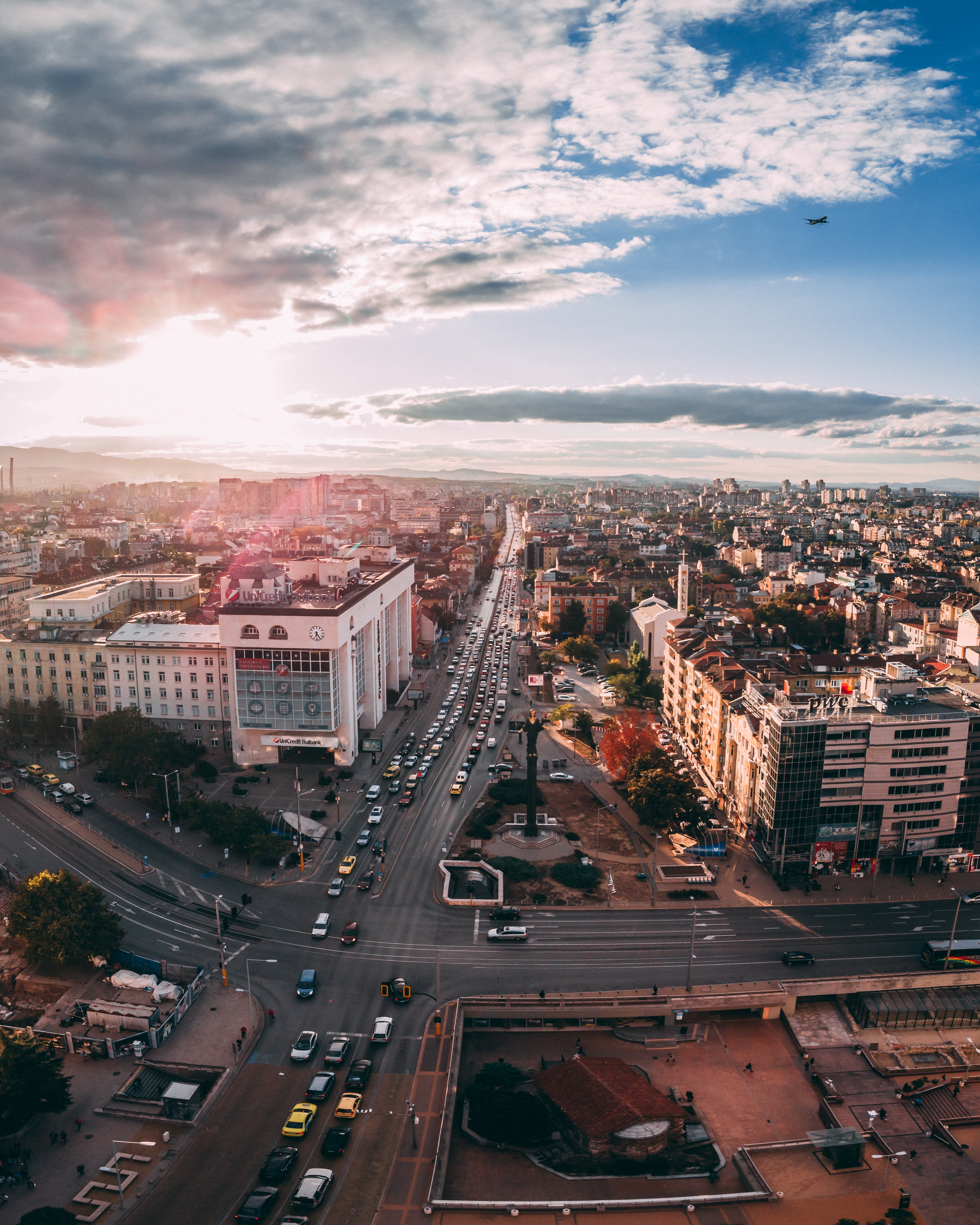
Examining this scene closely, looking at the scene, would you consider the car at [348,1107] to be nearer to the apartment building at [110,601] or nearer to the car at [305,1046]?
the car at [305,1046]

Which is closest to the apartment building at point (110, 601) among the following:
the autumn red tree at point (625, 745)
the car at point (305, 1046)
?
the autumn red tree at point (625, 745)

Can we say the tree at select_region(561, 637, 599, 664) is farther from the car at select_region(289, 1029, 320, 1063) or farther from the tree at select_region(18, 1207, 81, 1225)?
the tree at select_region(18, 1207, 81, 1225)

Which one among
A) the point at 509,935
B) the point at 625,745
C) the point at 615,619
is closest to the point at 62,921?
the point at 509,935

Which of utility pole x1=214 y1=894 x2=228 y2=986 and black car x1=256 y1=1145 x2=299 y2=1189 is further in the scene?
utility pole x1=214 y1=894 x2=228 y2=986

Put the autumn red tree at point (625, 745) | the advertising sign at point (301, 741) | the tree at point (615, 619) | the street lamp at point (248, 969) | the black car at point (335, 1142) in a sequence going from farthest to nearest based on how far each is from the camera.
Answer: the tree at point (615, 619) → the advertising sign at point (301, 741) → the autumn red tree at point (625, 745) → the street lamp at point (248, 969) → the black car at point (335, 1142)

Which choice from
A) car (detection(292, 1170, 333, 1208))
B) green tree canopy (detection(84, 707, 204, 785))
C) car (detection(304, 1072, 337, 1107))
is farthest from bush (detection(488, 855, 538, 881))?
green tree canopy (detection(84, 707, 204, 785))

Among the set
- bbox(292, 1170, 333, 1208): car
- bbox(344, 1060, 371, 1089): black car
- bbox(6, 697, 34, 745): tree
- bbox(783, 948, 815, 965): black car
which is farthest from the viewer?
bbox(6, 697, 34, 745): tree

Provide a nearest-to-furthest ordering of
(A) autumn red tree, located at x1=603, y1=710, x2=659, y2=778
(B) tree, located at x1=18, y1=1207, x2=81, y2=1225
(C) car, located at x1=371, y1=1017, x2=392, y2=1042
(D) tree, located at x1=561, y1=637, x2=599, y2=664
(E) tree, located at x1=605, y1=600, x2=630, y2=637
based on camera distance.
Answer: (B) tree, located at x1=18, y1=1207, x2=81, y2=1225 → (C) car, located at x1=371, y1=1017, x2=392, y2=1042 → (A) autumn red tree, located at x1=603, y1=710, x2=659, y2=778 → (D) tree, located at x1=561, y1=637, x2=599, y2=664 → (E) tree, located at x1=605, y1=600, x2=630, y2=637
